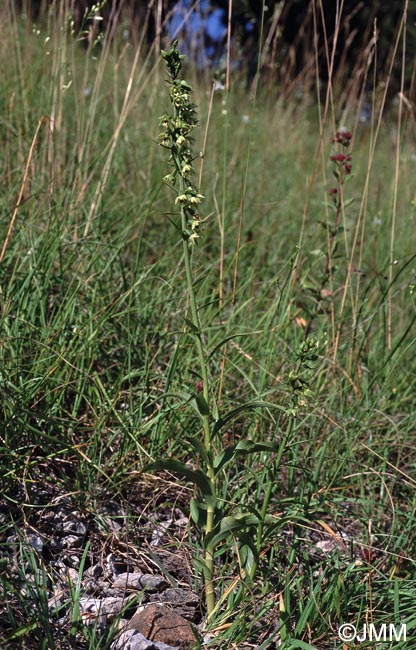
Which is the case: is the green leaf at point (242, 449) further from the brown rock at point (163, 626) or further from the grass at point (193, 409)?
the brown rock at point (163, 626)

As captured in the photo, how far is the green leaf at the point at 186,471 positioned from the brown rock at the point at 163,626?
25 centimetres

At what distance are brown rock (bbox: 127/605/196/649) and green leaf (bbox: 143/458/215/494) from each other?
252 mm

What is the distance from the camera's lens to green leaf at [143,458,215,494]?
112 cm

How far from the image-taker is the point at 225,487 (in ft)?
4.74

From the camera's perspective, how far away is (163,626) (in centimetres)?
121

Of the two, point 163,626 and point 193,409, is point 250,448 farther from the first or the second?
point 193,409

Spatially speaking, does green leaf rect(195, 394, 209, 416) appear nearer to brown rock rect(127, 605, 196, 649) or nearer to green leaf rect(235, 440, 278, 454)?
green leaf rect(235, 440, 278, 454)

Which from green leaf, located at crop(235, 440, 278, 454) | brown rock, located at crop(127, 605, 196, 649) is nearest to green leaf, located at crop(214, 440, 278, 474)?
green leaf, located at crop(235, 440, 278, 454)

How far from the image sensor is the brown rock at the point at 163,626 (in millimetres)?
1199

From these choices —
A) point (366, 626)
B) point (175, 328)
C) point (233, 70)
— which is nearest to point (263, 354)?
point (175, 328)

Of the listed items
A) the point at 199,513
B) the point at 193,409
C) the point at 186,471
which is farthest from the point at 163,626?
the point at 193,409

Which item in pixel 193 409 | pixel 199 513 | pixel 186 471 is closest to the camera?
pixel 186 471

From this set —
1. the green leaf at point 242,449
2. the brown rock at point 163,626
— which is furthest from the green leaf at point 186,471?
the brown rock at point 163,626

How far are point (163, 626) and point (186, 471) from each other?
1.07ft
